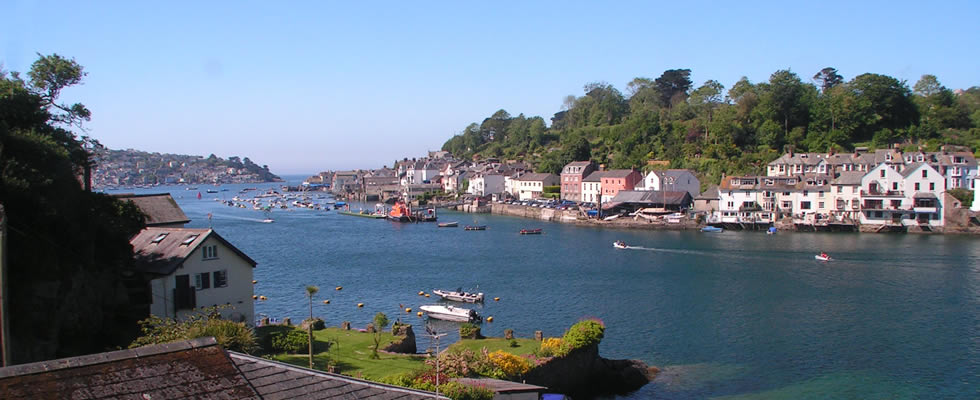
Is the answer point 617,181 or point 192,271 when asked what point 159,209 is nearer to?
point 192,271

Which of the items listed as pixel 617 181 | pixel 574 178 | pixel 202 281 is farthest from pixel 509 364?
pixel 574 178

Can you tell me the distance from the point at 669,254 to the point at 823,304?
18.5 metres

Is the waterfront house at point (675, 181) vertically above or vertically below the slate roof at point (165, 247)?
above

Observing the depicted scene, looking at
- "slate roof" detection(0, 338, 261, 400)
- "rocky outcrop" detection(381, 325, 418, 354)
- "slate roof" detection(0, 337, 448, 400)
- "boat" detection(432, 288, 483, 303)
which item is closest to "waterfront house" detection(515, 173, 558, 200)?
"boat" detection(432, 288, 483, 303)

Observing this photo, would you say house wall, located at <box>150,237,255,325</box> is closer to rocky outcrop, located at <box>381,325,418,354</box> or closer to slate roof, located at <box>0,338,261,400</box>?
rocky outcrop, located at <box>381,325,418,354</box>

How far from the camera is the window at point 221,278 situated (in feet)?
80.5

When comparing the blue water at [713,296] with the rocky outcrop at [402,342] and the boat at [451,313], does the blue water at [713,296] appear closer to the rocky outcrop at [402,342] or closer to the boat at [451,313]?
the boat at [451,313]

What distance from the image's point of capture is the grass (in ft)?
77.4

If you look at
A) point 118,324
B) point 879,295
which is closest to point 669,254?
point 879,295

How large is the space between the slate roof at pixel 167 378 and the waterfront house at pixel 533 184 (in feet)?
324

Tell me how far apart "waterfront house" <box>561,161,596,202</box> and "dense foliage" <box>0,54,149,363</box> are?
3162 inches

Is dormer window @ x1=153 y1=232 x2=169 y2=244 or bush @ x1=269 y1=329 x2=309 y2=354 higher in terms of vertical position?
dormer window @ x1=153 y1=232 x2=169 y2=244

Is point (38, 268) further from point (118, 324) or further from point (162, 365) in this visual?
point (162, 365)

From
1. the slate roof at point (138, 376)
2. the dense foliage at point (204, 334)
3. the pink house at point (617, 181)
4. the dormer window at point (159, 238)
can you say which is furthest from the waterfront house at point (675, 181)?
the slate roof at point (138, 376)
